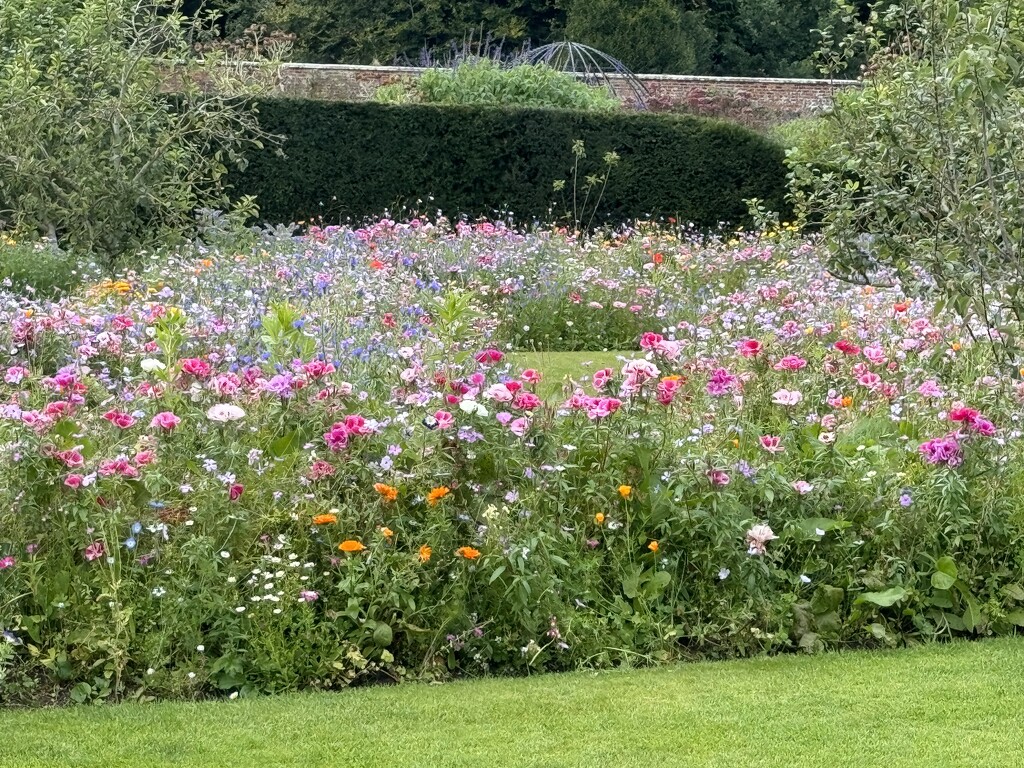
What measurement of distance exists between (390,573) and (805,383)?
7.28 feet

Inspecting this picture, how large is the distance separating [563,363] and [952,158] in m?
3.37

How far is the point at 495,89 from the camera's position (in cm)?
1675

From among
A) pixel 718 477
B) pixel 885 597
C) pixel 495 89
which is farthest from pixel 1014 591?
pixel 495 89

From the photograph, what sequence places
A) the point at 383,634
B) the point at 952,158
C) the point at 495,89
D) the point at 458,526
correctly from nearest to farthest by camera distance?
the point at 383,634 < the point at 458,526 < the point at 952,158 < the point at 495,89

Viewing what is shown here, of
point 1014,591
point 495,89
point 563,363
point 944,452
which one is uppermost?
point 495,89

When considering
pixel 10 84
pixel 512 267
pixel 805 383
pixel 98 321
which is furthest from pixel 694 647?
pixel 10 84

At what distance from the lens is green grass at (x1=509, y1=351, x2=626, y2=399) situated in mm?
6895

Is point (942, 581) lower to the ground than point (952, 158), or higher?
lower

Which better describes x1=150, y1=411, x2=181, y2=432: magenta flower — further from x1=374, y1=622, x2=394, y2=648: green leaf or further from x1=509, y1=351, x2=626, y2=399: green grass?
x1=509, y1=351, x2=626, y2=399: green grass

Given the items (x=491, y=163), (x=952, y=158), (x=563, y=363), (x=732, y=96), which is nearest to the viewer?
(x=952, y=158)

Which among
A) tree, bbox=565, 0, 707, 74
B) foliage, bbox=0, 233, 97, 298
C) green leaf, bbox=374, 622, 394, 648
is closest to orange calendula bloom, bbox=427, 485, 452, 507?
green leaf, bbox=374, 622, 394, 648

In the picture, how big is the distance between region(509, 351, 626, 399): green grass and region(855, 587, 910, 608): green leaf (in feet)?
9.27

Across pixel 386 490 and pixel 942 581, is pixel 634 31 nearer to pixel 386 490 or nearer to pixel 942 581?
pixel 942 581

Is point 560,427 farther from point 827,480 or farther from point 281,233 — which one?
point 281,233
